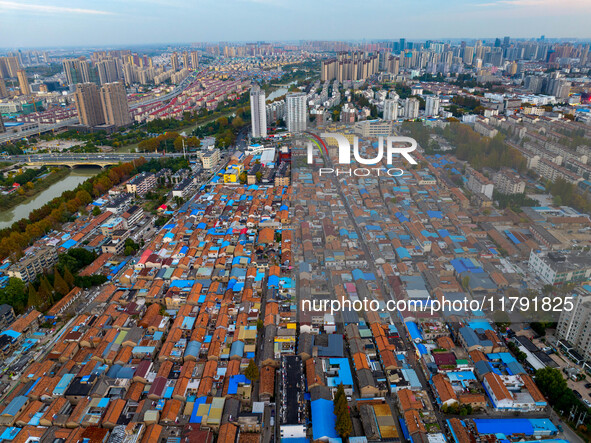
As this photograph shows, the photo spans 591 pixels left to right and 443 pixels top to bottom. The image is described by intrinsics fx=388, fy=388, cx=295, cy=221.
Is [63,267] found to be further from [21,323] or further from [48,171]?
[48,171]

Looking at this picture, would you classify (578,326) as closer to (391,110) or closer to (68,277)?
(68,277)

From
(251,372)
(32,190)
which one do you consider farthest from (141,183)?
(251,372)

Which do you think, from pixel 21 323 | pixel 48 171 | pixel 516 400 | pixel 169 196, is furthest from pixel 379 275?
pixel 48 171

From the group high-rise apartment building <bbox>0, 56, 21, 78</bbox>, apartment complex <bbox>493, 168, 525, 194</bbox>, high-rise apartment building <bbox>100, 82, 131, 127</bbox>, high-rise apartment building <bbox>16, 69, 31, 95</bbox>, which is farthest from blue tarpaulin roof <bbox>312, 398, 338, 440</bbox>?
high-rise apartment building <bbox>0, 56, 21, 78</bbox>

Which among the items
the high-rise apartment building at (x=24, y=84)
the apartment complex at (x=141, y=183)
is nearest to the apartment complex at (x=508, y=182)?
the apartment complex at (x=141, y=183)

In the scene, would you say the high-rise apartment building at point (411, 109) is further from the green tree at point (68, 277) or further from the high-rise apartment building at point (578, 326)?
the green tree at point (68, 277)

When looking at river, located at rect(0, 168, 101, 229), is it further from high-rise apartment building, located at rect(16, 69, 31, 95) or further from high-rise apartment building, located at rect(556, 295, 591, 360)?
high-rise apartment building, located at rect(16, 69, 31, 95)
